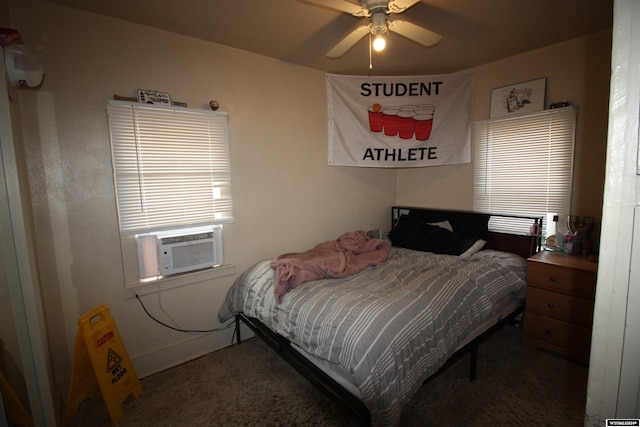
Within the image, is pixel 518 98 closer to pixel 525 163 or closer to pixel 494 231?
pixel 525 163

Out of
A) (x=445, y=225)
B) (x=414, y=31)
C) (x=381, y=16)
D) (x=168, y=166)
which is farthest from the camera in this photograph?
(x=445, y=225)

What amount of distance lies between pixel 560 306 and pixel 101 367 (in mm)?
3290

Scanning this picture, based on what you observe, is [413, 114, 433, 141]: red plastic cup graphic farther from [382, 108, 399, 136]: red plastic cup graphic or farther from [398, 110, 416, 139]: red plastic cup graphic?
[382, 108, 399, 136]: red plastic cup graphic

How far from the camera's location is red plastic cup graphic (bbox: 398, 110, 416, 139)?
2.97 metres

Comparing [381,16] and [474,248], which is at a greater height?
[381,16]

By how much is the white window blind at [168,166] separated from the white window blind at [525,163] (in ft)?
8.57

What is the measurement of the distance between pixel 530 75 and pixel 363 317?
2773mm

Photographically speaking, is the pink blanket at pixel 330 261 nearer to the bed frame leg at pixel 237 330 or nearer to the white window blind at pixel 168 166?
the bed frame leg at pixel 237 330

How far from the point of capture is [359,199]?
3.50m

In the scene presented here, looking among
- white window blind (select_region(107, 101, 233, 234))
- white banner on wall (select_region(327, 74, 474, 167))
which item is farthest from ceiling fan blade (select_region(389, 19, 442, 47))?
white window blind (select_region(107, 101, 233, 234))

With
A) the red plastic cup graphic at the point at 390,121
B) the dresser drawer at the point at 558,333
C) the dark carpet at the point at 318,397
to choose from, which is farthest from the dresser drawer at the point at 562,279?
the red plastic cup graphic at the point at 390,121

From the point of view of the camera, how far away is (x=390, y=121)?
2984 mm

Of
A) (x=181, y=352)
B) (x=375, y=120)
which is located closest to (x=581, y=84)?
(x=375, y=120)

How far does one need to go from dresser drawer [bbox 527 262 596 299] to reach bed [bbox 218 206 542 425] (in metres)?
0.14
